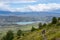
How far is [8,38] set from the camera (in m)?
79.0

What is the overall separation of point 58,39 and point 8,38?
1859 inches

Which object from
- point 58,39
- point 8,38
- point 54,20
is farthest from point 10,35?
point 58,39

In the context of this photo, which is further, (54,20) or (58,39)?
(54,20)

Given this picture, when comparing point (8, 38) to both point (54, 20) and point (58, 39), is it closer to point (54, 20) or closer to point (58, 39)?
point (54, 20)

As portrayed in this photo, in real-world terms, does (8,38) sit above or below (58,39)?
below

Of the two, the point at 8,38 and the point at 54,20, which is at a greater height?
the point at 54,20

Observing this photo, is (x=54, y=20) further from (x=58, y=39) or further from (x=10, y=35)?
(x=58, y=39)

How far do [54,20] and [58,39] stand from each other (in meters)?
44.1

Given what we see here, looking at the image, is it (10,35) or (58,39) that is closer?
(58,39)

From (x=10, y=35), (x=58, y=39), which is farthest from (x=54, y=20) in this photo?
(x=58, y=39)

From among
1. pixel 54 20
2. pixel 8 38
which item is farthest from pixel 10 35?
pixel 54 20

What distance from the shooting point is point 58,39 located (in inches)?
1320

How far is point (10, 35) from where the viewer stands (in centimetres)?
7950

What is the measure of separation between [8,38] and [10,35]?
135cm
